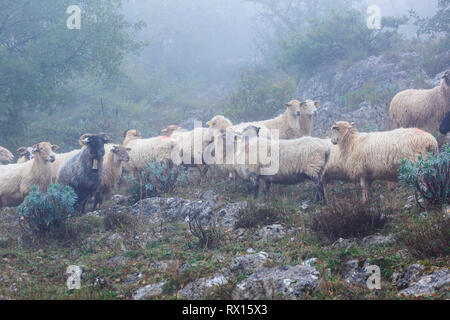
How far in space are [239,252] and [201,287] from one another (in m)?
1.32

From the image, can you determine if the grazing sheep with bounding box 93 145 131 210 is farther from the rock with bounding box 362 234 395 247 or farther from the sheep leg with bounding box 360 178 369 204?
the rock with bounding box 362 234 395 247

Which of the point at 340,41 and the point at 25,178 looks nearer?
the point at 25,178

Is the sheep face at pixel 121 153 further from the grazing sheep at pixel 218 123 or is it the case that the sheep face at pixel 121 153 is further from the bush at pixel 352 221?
the bush at pixel 352 221

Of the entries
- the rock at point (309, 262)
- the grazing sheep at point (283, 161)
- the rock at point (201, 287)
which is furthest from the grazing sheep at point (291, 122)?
the rock at point (201, 287)

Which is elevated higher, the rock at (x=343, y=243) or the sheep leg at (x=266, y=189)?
the sheep leg at (x=266, y=189)

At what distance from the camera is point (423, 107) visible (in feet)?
34.7

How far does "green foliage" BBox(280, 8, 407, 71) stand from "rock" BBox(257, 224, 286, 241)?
42.3 ft

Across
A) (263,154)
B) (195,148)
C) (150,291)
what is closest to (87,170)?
(195,148)

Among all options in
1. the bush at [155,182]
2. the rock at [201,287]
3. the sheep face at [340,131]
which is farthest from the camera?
the bush at [155,182]

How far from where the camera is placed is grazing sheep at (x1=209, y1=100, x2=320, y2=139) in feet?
38.6

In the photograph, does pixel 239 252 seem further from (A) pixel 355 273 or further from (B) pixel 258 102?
(B) pixel 258 102

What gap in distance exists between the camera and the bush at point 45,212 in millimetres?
7352

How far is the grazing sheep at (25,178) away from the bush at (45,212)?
171cm

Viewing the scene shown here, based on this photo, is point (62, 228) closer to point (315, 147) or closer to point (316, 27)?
point (315, 147)
